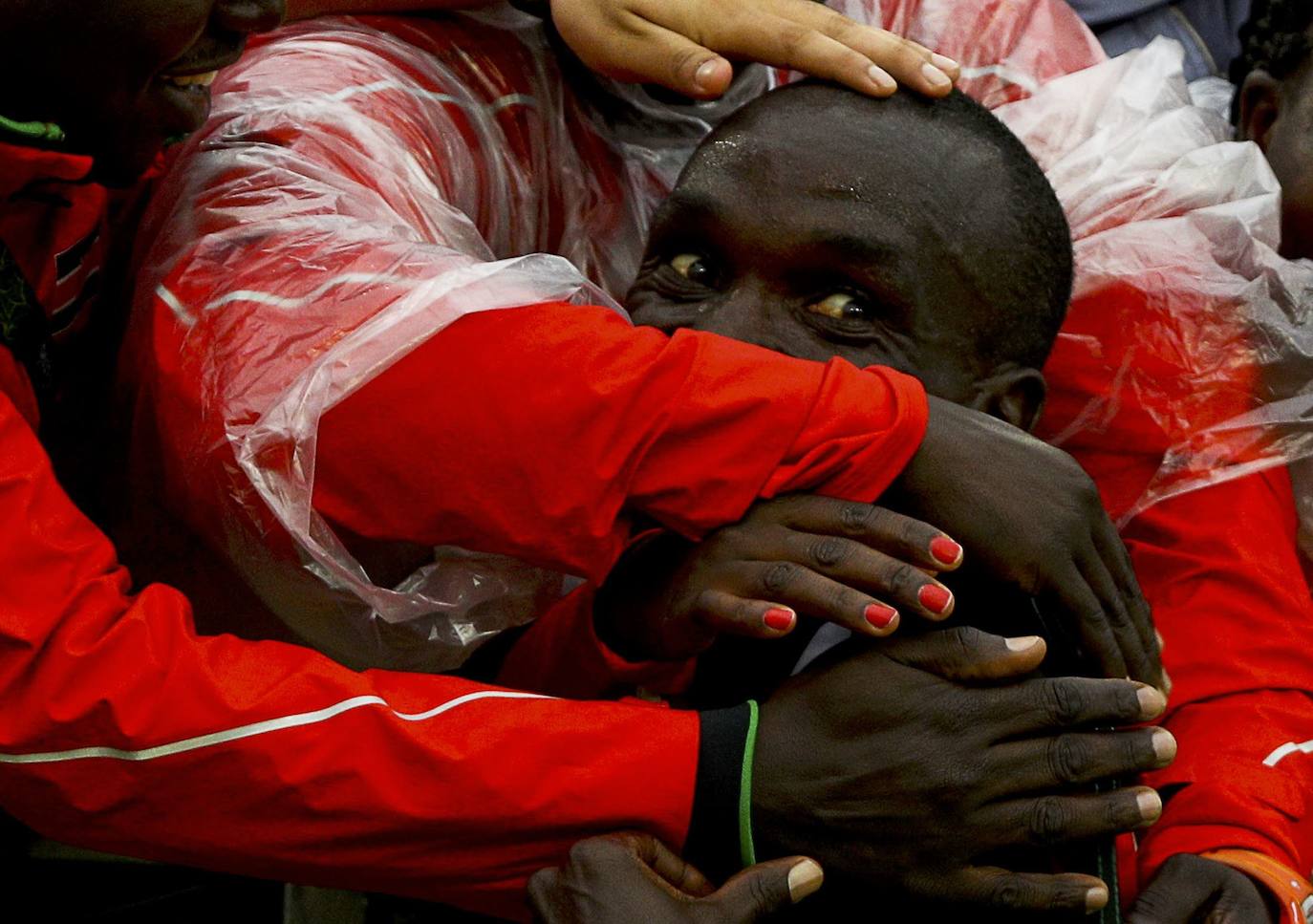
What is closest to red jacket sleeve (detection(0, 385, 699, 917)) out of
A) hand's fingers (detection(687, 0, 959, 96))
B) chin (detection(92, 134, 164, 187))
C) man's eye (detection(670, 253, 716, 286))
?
chin (detection(92, 134, 164, 187))

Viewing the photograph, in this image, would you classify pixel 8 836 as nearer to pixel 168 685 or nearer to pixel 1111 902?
pixel 168 685

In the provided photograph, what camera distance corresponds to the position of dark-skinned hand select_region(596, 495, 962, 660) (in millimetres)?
1328

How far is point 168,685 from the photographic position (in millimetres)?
1322

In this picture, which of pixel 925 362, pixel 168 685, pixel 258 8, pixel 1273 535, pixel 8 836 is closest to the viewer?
pixel 168 685

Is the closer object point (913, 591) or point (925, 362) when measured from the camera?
point (913, 591)

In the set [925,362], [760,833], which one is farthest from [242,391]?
[925,362]

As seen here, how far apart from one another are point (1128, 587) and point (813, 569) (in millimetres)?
365

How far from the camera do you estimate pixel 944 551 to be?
1342mm

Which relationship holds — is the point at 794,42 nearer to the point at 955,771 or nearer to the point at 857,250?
the point at 857,250

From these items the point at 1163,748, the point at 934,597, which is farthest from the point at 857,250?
the point at 1163,748

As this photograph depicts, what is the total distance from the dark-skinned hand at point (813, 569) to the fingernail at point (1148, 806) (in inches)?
9.3

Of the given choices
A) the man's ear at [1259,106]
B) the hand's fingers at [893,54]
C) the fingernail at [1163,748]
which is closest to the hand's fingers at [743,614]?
the fingernail at [1163,748]

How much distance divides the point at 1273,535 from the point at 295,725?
1.17 metres

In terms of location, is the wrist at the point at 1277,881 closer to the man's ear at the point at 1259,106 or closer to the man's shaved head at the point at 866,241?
the man's shaved head at the point at 866,241
